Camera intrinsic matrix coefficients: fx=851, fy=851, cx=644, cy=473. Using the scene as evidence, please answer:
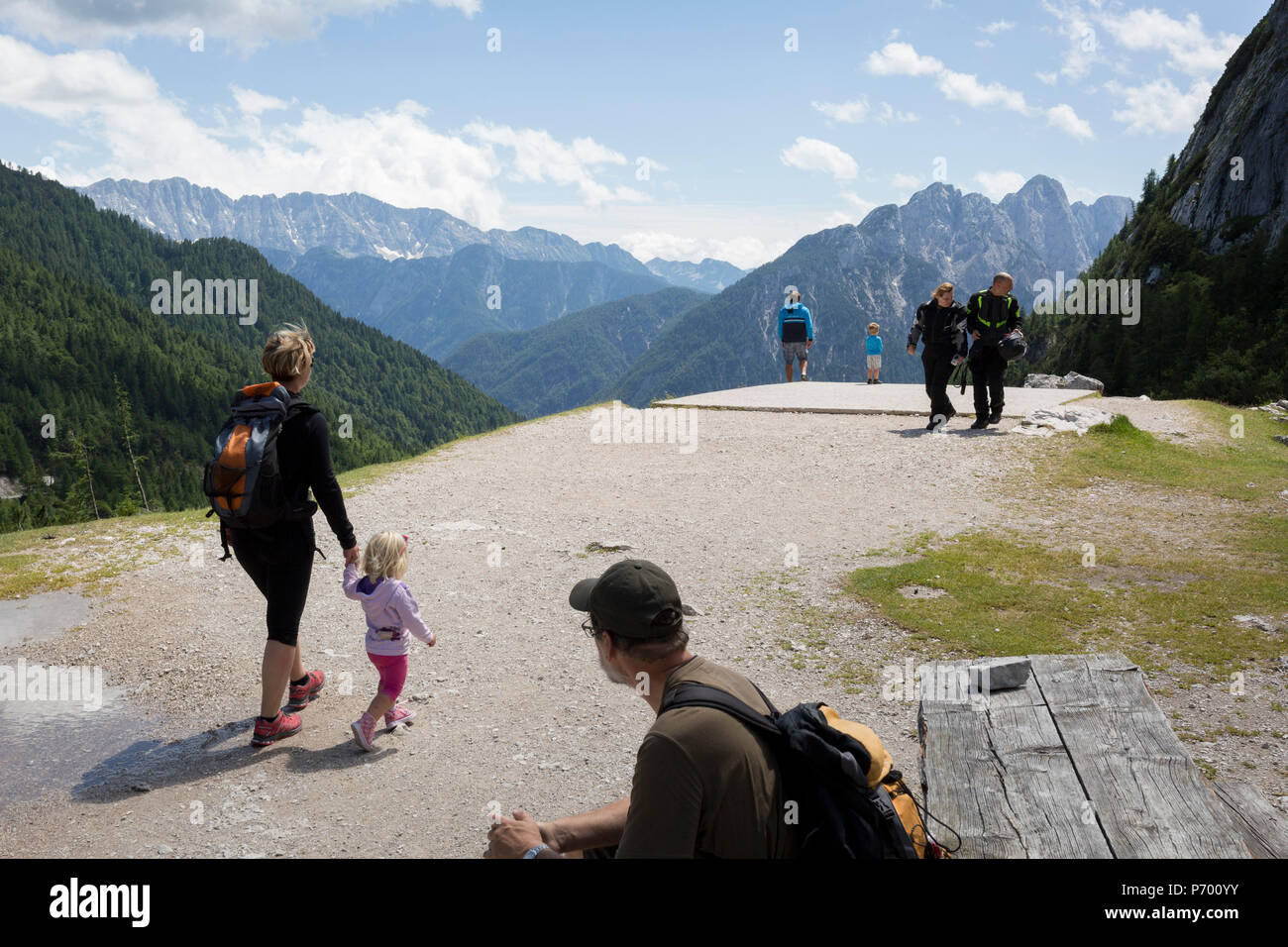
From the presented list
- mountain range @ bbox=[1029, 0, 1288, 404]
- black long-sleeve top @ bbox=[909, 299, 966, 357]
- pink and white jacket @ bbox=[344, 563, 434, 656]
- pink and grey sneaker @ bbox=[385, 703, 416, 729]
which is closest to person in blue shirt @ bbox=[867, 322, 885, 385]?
black long-sleeve top @ bbox=[909, 299, 966, 357]

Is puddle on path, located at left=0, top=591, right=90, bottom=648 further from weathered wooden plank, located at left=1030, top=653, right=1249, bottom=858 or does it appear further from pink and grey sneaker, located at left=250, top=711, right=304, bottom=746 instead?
weathered wooden plank, located at left=1030, top=653, right=1249, bottom=858

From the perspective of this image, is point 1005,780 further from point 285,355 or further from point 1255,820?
point 285,355

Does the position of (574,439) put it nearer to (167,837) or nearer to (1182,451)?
(1182,451)

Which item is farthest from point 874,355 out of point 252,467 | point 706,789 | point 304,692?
point 706,789

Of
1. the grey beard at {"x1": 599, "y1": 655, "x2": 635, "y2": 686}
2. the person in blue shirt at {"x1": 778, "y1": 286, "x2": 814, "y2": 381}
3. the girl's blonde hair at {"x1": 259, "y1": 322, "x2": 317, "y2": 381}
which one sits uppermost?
the person in blue shirt at {"x1": 778, "y1": 286, "x2": 814, "y2": 381}

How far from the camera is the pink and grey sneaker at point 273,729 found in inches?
272

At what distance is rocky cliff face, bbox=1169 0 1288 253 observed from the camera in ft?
256

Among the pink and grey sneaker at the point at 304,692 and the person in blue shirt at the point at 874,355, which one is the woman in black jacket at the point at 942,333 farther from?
the pink and grey sneaker at the point at 304,692

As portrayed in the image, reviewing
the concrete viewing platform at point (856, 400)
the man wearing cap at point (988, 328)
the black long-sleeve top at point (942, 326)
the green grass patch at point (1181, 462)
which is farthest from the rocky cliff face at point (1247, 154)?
the black long-sleeve top at point (942, 326)

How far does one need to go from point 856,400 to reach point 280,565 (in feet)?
60.2

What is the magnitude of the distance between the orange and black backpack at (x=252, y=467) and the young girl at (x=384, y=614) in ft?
2.16

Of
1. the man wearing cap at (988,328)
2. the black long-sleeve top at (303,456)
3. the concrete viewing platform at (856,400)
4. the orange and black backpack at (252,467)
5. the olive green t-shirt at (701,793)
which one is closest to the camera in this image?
the olive green t-shirt at (701,793)

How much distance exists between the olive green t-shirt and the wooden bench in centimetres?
96
